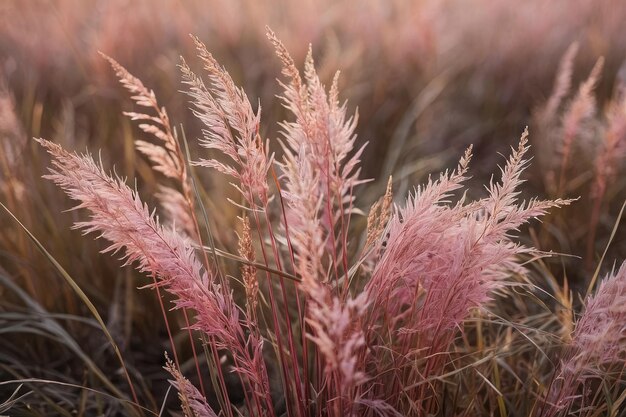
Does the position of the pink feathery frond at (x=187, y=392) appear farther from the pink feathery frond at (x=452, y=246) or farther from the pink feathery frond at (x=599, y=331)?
the pink feathery frond at (x=599, y=331)

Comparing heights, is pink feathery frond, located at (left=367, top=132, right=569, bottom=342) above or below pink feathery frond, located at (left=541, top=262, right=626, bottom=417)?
above

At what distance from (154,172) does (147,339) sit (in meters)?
0.71

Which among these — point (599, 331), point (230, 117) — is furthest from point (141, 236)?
point (599, 331)

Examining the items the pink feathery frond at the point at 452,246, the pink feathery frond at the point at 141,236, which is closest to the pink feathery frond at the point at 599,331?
the pink feathery frond at the point at 452,246

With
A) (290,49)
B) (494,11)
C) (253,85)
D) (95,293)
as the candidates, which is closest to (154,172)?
(95,293)

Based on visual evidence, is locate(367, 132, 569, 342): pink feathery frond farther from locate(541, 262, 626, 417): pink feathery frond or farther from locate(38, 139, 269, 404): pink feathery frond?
locate(38, 139, 269, 404): pink feathery frond

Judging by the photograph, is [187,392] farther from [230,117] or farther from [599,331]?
[599,331]

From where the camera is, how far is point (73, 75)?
9.99 ft

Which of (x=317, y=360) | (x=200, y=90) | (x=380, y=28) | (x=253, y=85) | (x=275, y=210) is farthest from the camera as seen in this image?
(x=380, y=28)

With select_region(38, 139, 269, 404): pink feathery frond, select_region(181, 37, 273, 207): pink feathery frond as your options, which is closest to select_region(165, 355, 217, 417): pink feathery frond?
select_region(38, 139, 269, 404): pink feathery frond

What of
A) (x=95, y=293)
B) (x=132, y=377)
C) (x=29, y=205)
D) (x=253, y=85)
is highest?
(x=253, y=85)

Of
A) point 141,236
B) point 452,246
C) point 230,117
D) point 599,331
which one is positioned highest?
point 230,117

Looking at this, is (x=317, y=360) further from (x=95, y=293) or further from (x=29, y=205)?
(x=29, y=205)

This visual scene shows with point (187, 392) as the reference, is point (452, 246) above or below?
above
